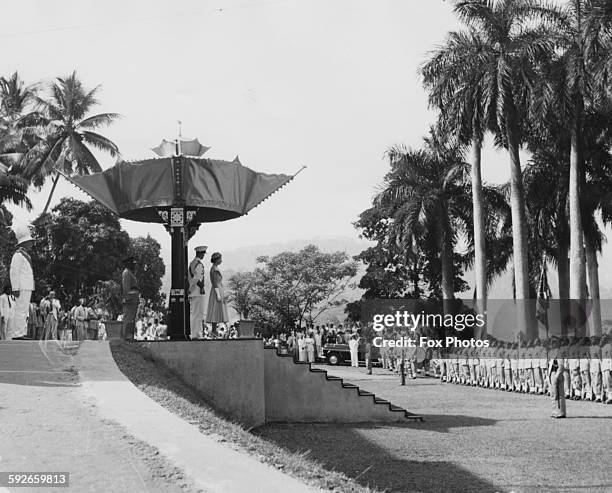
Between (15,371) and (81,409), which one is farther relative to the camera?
(15,371)

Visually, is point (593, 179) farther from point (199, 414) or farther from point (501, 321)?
point (199, 414)

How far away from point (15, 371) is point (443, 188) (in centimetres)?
2935

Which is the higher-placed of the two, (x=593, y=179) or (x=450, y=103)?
(x=450, y=103)

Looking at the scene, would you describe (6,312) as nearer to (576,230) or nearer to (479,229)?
(576,230)

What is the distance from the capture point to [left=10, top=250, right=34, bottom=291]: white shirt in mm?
14562

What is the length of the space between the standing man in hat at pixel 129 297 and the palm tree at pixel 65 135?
25510 millimetres

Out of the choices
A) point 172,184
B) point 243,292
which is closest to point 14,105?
point 243,292

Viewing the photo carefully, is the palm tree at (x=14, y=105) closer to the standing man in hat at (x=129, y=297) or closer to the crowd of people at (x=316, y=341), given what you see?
the crowd of people at (x=316, y=341)

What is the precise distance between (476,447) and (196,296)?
6.66 m

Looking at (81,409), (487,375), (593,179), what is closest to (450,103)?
(593,179)

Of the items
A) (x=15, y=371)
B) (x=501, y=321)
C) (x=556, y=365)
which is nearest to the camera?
(x=15, y=371)

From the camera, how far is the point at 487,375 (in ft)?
90.3

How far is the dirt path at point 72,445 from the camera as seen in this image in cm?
608

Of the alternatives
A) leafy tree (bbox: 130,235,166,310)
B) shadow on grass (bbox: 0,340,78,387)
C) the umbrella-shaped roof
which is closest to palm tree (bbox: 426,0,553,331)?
the umbrella-shaped roof
